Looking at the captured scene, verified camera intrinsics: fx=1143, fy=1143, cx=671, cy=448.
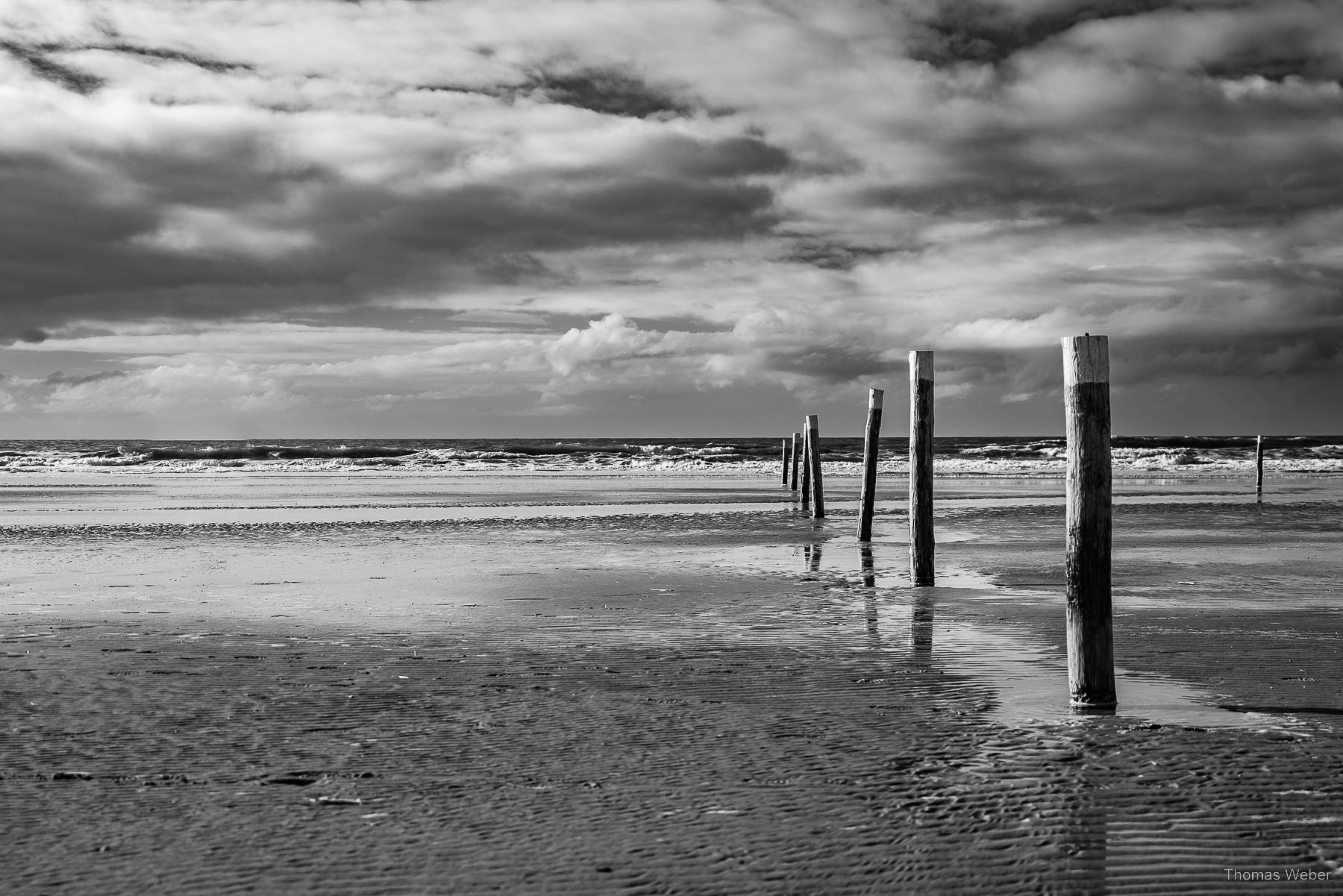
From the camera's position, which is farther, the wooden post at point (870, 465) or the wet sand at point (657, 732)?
the wooden post at point (870, 465)

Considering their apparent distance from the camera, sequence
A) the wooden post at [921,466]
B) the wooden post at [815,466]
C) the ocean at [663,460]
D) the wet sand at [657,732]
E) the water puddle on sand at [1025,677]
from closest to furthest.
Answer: the wet sand at [657,732] < the water puddle on sand at [1025,677] < the wooden post at [921,466] < the wooden post at [815,466] < the ocean at [663,460]

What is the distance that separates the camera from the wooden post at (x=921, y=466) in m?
13.5

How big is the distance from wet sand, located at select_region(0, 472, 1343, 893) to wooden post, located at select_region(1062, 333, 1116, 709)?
0.33 metres

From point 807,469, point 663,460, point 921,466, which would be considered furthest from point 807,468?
point 663,460

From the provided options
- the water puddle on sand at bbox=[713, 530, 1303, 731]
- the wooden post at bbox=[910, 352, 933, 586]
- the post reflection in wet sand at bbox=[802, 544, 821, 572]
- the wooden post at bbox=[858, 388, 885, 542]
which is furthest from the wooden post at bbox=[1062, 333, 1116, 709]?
the wooden post at bbox=[858, 388, 885, 542]

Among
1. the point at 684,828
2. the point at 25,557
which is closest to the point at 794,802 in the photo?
the point at 684,828

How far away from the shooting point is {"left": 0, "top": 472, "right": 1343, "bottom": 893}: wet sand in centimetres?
437

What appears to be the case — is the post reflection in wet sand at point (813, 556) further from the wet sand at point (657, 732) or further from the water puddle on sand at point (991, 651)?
the wet sand at point (657, 732)

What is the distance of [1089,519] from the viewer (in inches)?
285

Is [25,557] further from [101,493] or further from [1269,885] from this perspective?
[101,493]

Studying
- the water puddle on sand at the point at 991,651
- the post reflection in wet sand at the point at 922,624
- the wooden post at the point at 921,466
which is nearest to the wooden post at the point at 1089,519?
the water puddle on sand at the point at 991,651

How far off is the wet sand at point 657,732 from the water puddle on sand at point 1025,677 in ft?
0.16

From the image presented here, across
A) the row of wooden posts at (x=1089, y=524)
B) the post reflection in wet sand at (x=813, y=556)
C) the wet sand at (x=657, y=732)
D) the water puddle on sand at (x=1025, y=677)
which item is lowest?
the post reflection in wet sand at (x=813, y=556)

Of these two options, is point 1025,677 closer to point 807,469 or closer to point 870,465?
point 870,465
